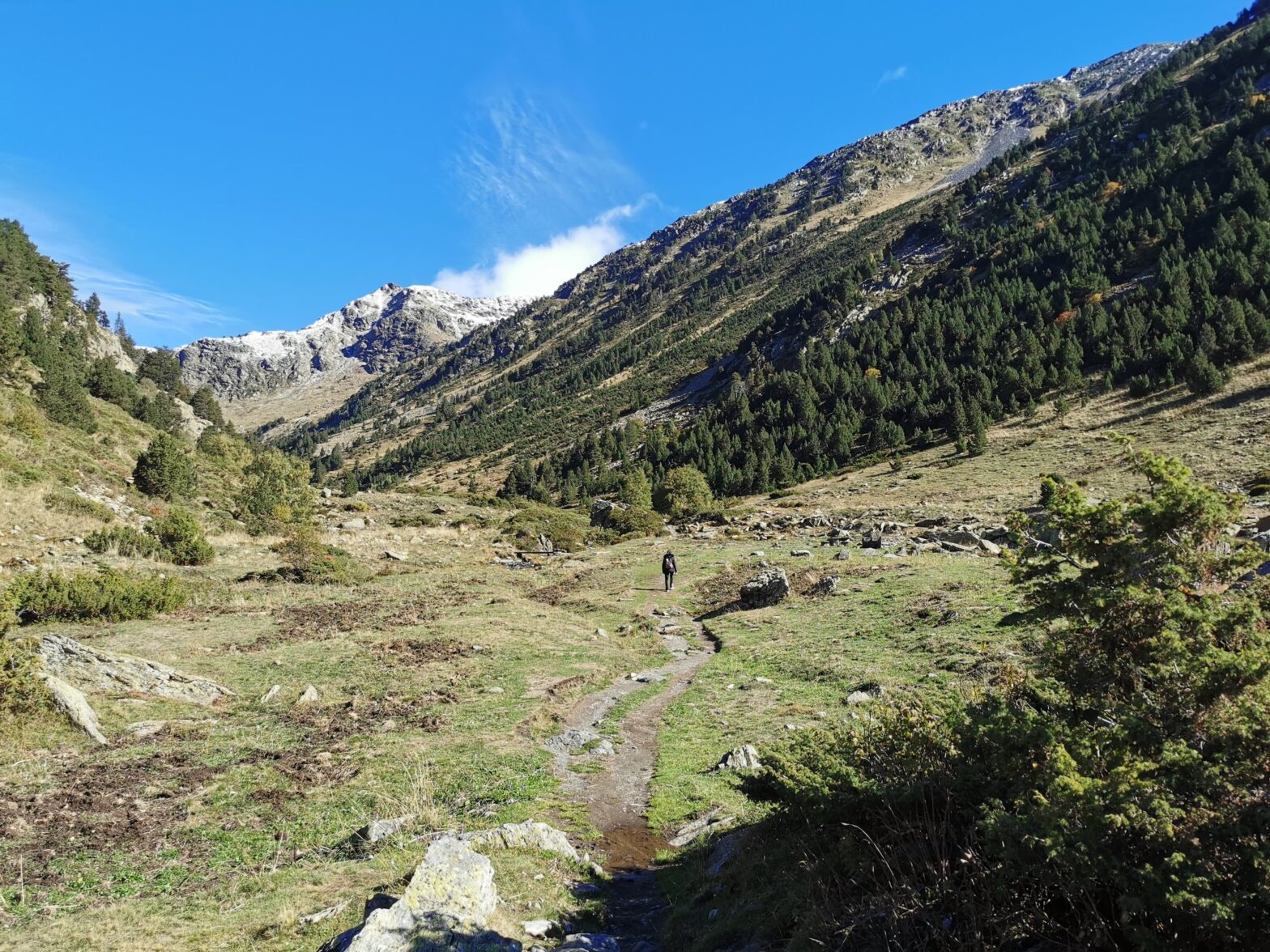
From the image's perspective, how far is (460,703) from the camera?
51.8 ft

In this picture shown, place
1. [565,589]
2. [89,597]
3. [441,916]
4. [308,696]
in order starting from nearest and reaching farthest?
[441,916]
[308,696]
[89,597]
[565,589]

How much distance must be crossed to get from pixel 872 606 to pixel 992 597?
411 centimetres

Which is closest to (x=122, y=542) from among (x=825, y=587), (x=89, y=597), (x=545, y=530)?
(x=89, y=597)

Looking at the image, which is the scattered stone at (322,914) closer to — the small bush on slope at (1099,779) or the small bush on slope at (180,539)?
the small bush on slope at (1099,779)

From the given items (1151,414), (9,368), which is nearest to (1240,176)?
(1151,414)

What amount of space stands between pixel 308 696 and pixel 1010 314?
11791cm

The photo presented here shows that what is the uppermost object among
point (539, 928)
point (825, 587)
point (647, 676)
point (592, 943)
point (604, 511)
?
point (604, 511)

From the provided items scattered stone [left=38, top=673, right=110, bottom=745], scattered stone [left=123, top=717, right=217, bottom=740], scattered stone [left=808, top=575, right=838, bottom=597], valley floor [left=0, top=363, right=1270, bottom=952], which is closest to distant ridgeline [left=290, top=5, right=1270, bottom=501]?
scattered stone [left=808, top=575, right=838, bottom=597]

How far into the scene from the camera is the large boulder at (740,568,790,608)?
27.8m

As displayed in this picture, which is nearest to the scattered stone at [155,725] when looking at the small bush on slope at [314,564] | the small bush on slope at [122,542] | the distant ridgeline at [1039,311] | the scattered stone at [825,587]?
the small bush on slope at [314,564]

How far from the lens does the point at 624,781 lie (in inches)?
484

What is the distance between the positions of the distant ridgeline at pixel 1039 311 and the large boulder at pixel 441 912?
76.1 meters

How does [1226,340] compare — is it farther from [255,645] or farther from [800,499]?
[255,645]

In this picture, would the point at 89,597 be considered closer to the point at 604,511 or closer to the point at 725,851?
the point at 725,851
